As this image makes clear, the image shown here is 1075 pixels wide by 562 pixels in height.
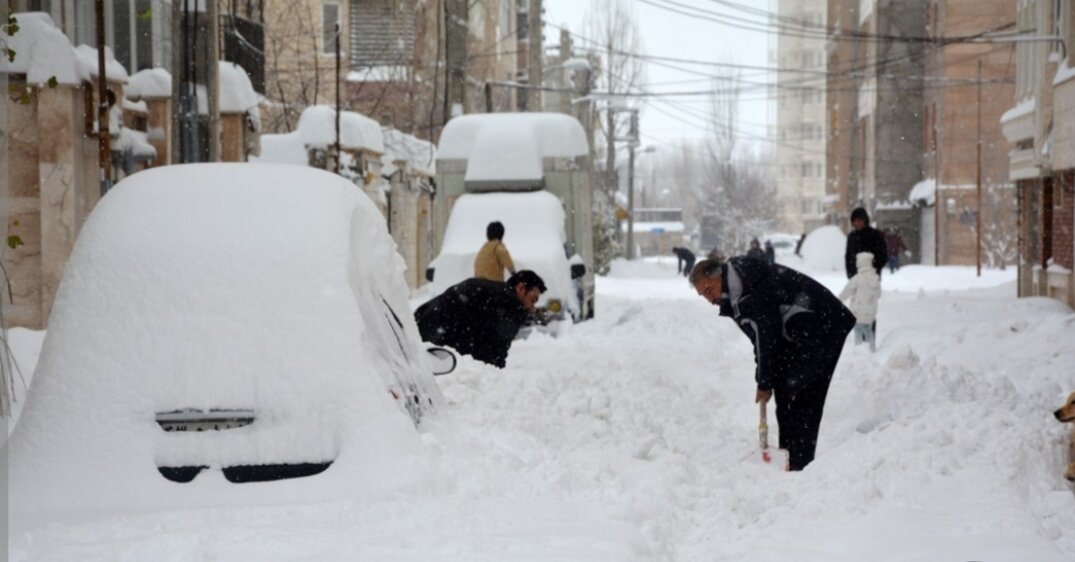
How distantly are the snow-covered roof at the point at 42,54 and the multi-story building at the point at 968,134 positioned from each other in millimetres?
40627

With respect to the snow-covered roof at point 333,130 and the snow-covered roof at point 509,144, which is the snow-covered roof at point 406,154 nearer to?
the snow-covered roof at point 333,130

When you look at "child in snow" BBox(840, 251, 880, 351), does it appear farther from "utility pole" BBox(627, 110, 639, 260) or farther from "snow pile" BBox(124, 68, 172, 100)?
"utility pole" BBox(627, 110, 639, 260)

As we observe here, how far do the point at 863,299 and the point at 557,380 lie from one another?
5884mm

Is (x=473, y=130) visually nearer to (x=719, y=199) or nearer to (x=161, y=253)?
(x=161, y=253)

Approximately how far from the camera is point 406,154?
97.8 feet

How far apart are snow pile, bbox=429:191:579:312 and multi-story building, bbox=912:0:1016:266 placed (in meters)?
33.8

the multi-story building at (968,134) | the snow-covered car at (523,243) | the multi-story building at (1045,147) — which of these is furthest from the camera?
the multi-story building at (968,134)

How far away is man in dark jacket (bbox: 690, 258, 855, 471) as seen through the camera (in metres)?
8.12

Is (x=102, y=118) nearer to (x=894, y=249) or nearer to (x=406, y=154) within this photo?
A: (x=406, y=154)

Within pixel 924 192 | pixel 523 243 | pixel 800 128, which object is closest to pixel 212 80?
pixel 523 243

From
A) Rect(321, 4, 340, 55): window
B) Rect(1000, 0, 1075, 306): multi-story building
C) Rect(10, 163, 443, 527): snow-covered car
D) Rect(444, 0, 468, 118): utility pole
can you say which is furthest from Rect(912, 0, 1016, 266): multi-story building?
Rect(10, 163, 443, 527): snow-covered car

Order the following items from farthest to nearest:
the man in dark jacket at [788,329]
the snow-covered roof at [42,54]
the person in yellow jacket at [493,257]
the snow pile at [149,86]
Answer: the snow pile at [149,86]
the person in yellow jacket at [493,257]
the snow-covered roof at [42,54]
the man in dark jacket at [788,329]

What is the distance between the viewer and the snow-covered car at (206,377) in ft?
15.4

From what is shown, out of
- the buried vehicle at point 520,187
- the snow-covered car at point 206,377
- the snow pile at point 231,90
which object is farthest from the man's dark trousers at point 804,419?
the snow pile at point 231,90
